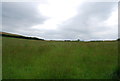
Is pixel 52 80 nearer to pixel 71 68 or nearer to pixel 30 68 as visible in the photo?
pixel 71 68

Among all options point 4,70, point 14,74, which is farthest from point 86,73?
point 4,70

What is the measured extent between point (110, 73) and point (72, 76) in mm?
1363

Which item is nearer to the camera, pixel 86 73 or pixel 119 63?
pixel 86 73

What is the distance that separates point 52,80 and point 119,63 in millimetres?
2769

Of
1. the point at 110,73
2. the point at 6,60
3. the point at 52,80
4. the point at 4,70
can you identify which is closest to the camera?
the point at 52,80

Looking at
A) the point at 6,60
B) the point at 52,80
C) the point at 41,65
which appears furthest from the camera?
the point at 6,60

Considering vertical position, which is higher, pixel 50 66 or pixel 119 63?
pixel 119 63

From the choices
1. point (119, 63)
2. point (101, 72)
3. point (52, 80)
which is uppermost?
point (119, 63)

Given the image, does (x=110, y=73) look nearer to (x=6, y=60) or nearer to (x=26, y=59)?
(x=26, y=59)

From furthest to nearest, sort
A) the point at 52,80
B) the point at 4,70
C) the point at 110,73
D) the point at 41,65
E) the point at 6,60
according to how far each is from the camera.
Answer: the point at 6,60, the point at 41,65, the point at 4,70, the point at 110,73, the point at 52,80

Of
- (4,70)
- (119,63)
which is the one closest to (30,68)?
(4,70)

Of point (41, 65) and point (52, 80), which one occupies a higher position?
point (41, 65)

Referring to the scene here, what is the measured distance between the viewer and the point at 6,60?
3.20 metres

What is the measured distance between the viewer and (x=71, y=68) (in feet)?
8.80
